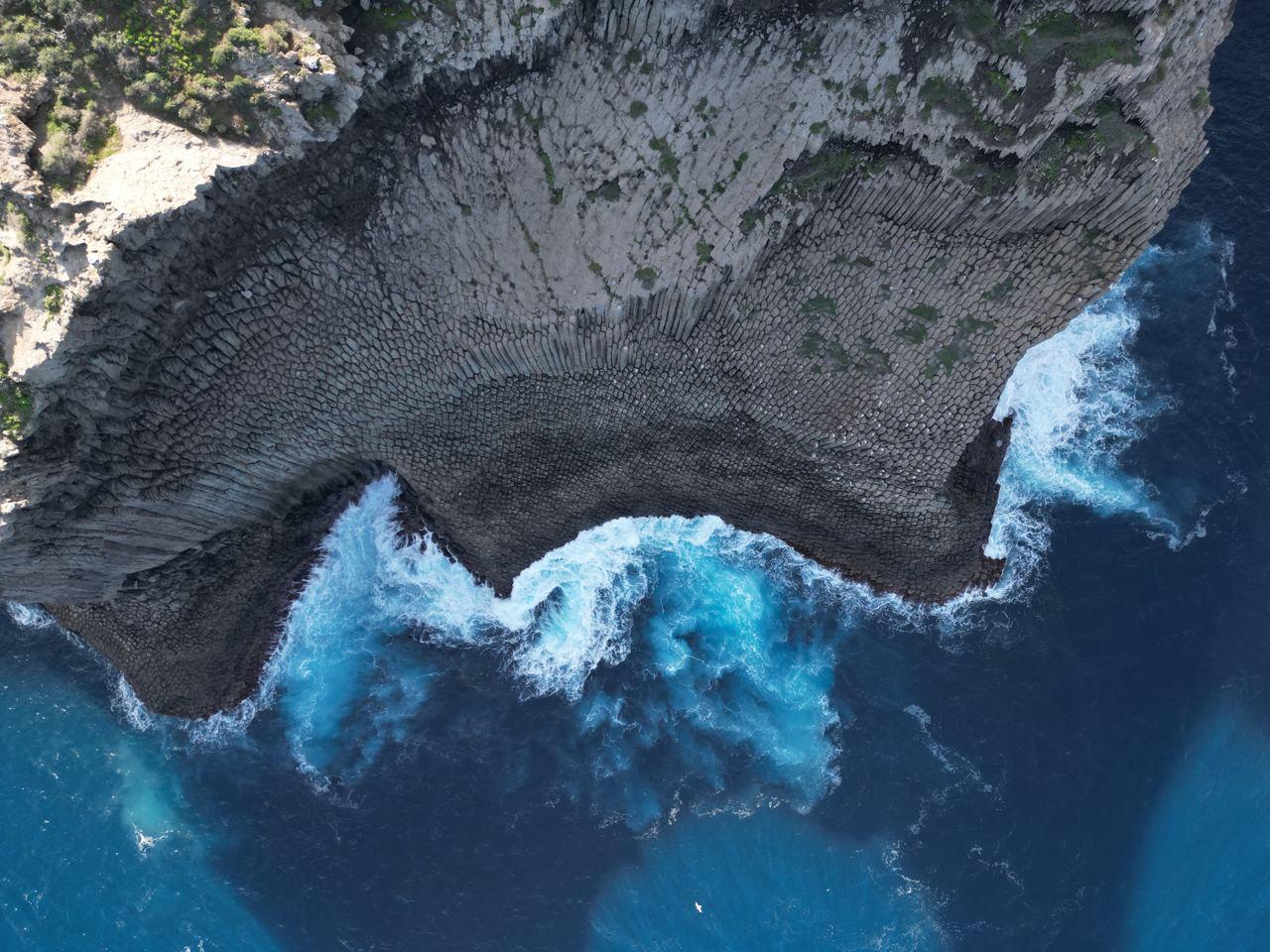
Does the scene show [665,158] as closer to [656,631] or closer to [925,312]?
[925,312]

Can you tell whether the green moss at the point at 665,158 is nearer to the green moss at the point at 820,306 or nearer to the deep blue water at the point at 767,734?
the green moss at the point at 820,306

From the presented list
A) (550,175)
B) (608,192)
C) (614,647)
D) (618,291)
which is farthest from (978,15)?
(614,647)

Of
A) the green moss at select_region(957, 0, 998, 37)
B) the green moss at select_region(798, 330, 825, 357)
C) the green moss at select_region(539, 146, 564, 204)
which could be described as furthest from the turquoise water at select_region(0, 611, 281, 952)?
the green moss at select_region(957, 0, 998, 37)

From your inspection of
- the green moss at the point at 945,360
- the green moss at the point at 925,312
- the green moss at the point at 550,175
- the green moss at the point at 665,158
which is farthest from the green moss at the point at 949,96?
the green moss at the point at 550,175

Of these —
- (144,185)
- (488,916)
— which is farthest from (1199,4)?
(488,916)

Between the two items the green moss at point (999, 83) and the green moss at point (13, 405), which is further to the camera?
the green moss at point (999, 83)

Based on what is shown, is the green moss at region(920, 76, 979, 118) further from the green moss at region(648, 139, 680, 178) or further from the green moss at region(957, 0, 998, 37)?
the green moss at region(648, 139, 680, 178)
